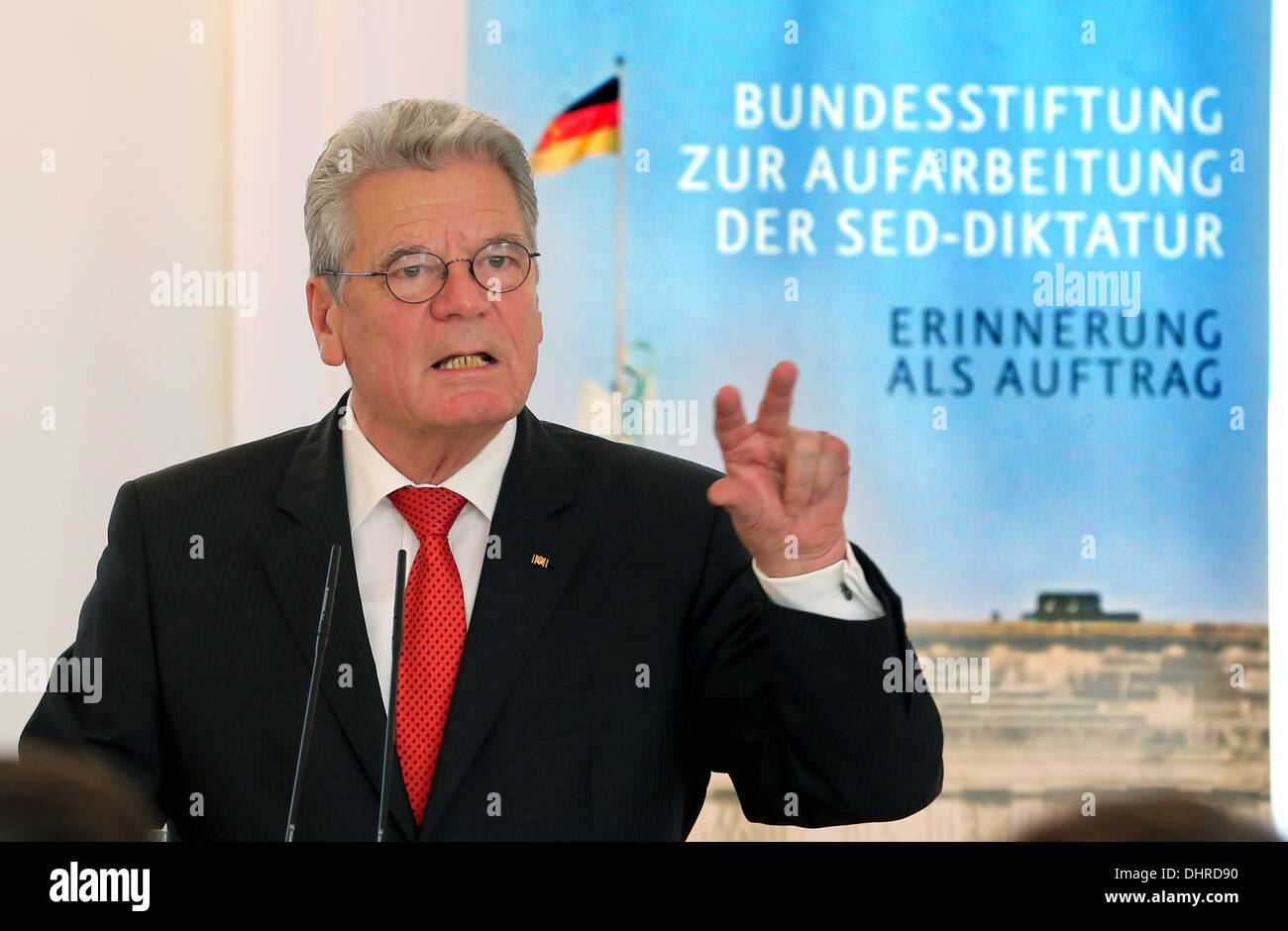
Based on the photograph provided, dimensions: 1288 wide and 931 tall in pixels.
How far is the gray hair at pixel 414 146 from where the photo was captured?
141 centimetres

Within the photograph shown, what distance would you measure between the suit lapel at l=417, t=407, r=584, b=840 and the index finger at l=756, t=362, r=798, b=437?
1.14 ft

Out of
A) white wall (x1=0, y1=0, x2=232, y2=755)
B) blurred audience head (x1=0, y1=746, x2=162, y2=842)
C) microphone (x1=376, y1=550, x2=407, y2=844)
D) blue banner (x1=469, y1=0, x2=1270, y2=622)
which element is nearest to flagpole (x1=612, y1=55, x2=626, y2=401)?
blue banner (x1=469, y1=0, x2=1270, y2=622)

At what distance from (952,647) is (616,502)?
189 centimetres

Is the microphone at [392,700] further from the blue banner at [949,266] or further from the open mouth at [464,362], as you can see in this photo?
the blue banner at [949,266]

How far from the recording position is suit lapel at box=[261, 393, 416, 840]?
123cm

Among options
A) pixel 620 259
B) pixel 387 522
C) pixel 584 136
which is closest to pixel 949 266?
pixel 620 259

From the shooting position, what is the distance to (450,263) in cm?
141

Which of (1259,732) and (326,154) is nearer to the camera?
(326,154)

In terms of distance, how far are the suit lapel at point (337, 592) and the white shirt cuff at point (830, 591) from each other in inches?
15.0

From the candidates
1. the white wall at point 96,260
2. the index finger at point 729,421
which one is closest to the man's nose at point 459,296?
the index finger at point 729,421

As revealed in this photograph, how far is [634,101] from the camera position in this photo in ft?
10.3
